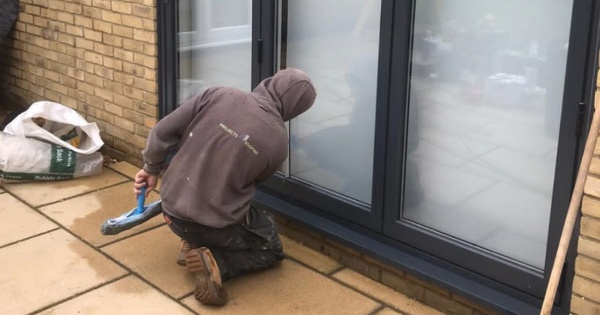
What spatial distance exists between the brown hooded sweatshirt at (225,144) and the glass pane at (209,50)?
3.04 ft

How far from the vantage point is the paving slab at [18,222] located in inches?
159

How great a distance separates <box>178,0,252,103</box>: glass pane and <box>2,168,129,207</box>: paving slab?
73 cm

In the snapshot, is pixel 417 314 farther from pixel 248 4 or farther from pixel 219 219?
pixel 248 4

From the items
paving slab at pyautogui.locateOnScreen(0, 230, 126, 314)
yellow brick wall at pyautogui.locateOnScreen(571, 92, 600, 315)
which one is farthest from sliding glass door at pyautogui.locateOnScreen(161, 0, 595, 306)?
paving slab at pyautogui.locateOnScreen(0, 230, 126, 314)

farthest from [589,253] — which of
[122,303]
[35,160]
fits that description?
[35,160]

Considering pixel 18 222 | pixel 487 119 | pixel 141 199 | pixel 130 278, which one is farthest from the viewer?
pixel 18 222

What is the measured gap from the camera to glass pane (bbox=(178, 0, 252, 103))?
4.29 metres

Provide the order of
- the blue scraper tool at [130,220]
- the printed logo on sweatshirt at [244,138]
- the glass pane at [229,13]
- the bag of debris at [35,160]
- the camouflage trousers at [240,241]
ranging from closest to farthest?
1. the printed logo on sweatshirt at [244,138]
2. the camouflage trousers at [240,241]
3. the blue scraper tool at [130,220]
4. the glass pane at [229,13]
5. the bag of debris at [35,160]

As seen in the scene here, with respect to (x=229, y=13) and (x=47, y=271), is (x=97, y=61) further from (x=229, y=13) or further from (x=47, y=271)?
(x=47, y=271)

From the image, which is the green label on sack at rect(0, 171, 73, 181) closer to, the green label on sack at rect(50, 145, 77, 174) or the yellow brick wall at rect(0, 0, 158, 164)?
the green label on sack at rect(50, 145, 77, 174)

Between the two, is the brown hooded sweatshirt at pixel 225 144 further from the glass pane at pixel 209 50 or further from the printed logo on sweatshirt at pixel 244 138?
the glass pane at pixel 209 50

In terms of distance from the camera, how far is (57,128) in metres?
5.11

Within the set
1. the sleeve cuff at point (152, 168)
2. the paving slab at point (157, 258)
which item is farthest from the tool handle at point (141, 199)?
the paving slab at point (157, 258)

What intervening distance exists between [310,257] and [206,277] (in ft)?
2.42
